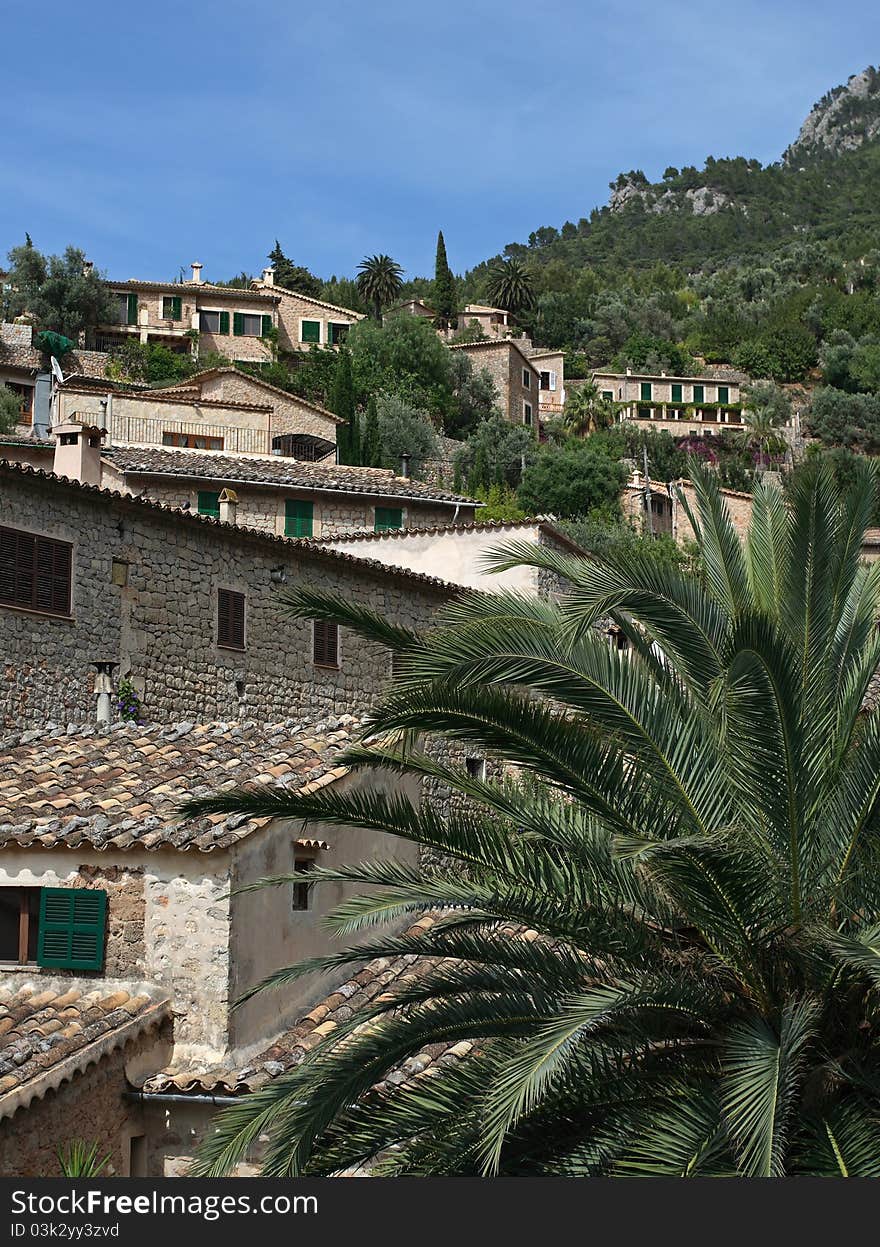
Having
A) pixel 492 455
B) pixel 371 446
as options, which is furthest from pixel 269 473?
pixel 492 455

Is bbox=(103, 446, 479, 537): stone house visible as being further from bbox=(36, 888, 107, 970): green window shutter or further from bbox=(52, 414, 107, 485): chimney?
bbox=(36, 888, 107, 970): green window shutter

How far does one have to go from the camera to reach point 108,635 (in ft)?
61.3

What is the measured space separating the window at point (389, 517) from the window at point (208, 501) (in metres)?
3.36

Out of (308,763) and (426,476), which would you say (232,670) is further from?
(426,476)

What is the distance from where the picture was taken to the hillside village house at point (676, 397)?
263 feet

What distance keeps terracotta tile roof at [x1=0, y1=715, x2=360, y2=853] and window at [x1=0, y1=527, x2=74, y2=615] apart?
5.80 feet

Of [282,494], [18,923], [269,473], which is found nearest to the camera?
[18,923]

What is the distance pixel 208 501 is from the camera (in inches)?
1307

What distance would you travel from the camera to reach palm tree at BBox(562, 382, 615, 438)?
241 feet

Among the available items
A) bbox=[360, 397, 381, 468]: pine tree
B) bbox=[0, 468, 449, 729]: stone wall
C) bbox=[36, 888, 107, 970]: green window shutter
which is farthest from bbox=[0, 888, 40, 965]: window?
bbox=[360, 397, 381, 468]: pine tree

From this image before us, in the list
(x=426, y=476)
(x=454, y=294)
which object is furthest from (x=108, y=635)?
(x=454, y=294)

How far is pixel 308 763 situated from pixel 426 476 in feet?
140

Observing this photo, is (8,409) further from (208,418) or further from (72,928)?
(72,928)

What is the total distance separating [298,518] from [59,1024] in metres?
21.6
